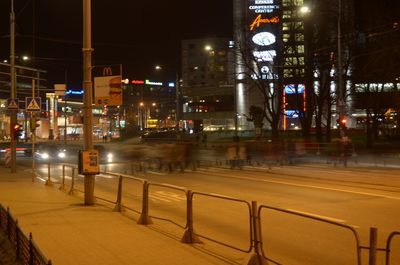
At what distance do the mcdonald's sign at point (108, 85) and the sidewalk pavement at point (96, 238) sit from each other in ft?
9.15

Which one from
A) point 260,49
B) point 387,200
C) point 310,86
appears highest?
point 260,49

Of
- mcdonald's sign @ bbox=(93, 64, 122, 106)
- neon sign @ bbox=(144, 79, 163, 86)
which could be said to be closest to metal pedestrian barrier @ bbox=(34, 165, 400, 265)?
mcdonald's sign @ bbox=(93, 64, 122, 106)

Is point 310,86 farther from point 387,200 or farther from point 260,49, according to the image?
point 387,200

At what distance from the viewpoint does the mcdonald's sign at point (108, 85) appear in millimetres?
14391

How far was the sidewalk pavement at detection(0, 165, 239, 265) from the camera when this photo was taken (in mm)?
8219

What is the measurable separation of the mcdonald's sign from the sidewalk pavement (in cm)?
279

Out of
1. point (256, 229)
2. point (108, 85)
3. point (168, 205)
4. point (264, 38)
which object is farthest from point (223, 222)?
point (264, 38)

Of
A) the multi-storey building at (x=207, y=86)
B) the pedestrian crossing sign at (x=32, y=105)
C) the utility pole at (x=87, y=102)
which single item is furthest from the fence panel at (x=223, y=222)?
the multi-storey building at (x=207, y=86)

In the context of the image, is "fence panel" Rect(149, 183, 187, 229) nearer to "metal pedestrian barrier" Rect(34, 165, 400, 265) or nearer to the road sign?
"metal pedestrian barrier" Rect(34, 165, 400, 265)

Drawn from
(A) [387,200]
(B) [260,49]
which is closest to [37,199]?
(A) [387,200]

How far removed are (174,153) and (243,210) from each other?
622 inches

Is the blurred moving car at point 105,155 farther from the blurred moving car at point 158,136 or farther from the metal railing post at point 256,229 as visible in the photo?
the metal railing post at point 256,229

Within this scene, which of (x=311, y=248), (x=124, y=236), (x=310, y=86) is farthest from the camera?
(x=310, y=86)

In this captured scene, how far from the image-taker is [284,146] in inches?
1387
